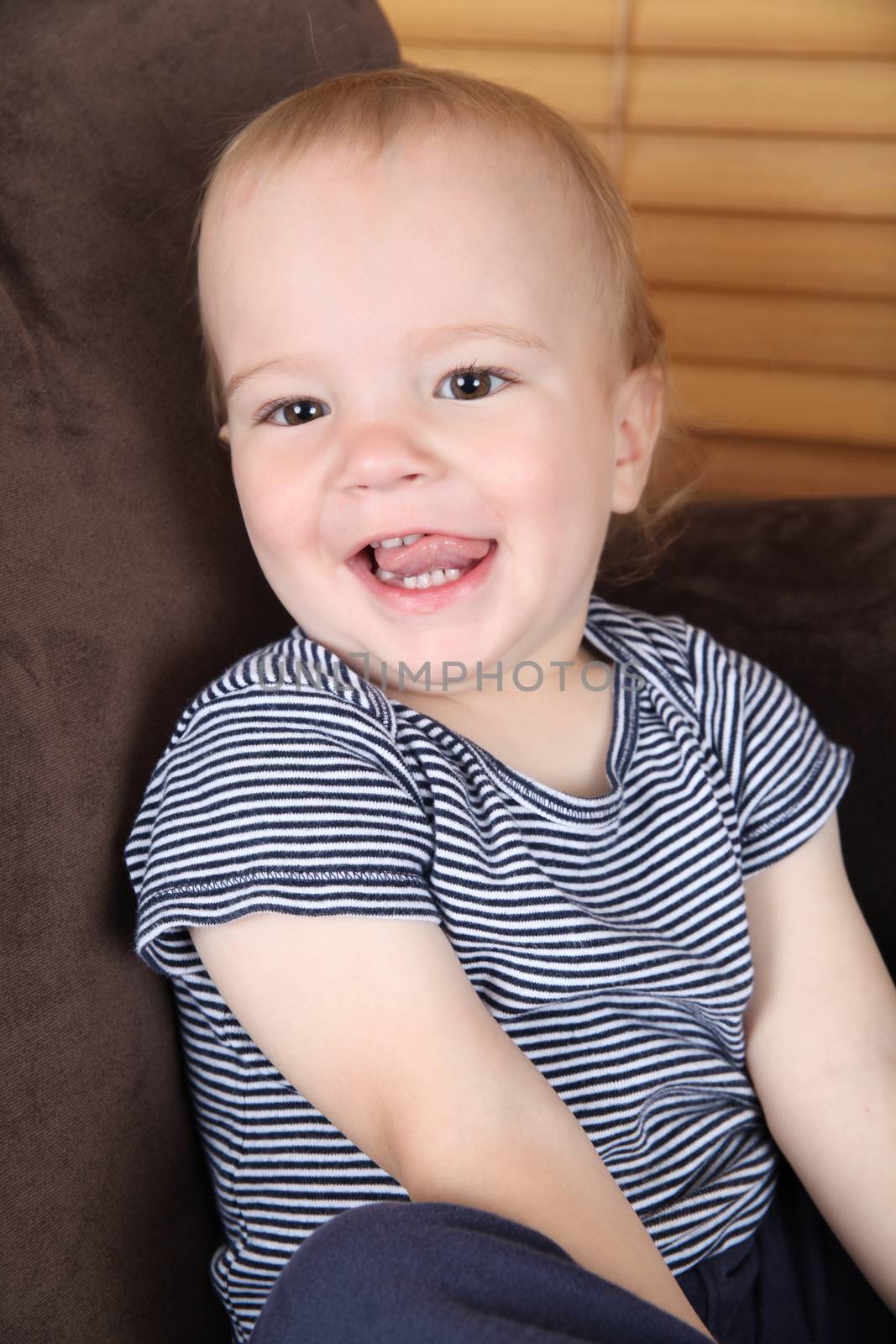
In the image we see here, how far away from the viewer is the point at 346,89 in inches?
32.4

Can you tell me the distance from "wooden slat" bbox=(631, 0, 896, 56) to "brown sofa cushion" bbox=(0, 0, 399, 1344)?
28.5 inches

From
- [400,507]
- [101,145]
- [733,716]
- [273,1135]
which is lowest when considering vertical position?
[273,1135]

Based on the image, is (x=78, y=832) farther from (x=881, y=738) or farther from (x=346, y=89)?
(x=881, y=738)

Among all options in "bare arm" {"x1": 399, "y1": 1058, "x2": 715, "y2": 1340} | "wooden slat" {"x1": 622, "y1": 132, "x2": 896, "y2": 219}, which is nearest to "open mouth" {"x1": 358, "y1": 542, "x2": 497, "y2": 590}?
"bare arm" {"x1": 399, "y1": 1058, "x2": 715, "y2": 1340}

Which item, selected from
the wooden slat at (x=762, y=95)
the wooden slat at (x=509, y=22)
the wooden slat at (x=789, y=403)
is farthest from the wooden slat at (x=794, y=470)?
the wooden slat at (x=509, y=22)

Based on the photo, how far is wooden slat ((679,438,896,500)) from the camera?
161 cm

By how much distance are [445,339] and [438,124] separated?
15 cm

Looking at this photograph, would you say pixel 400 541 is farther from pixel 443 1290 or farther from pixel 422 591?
pixel 443 1290

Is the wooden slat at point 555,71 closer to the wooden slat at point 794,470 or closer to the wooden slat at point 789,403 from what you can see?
the wooden slat at point 789,403

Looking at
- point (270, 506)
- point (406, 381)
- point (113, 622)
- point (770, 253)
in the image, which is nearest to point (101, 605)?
point (113, 622)

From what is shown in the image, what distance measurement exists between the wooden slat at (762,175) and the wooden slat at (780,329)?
107mm

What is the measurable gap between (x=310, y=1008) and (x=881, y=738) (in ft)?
1.79

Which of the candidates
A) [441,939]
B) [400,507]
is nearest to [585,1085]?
[441,939]

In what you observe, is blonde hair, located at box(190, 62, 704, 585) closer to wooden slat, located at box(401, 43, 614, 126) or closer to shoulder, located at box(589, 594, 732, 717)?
shoulder, located at box(589, 594, 732, 717)
